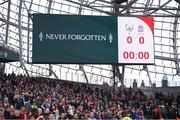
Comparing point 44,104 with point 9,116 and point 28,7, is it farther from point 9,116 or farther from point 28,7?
point 28,7

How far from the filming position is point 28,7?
169 ft

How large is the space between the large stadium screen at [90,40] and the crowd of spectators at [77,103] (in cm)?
246

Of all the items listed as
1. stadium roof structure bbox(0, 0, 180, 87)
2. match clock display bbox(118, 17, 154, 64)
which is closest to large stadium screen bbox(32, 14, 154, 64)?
match clock display bbox(118, 17, 154, 64)

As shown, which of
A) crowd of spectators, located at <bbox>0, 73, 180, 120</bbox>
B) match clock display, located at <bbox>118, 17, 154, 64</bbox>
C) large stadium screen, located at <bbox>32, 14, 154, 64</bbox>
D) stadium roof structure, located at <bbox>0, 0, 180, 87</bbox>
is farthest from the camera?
stadium roof structure, located at <bbox>0, 0, 180, 87</bbox>

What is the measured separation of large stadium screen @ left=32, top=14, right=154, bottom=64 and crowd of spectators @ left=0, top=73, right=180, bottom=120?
8.08ft

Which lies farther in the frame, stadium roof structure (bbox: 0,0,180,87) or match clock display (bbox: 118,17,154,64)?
stadium roof structure (bbox: 0,0,180,87)

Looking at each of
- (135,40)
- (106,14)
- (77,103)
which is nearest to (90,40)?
(135,40)

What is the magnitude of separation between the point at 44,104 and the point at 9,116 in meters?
6.34

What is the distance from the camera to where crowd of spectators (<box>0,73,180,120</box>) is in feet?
64.0

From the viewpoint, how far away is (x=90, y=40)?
2825 centimetres

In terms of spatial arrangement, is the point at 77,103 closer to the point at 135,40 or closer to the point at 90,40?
the point at 90,40

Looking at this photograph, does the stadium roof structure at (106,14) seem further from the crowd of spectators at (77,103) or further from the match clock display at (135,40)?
the match clock display at (135,40)

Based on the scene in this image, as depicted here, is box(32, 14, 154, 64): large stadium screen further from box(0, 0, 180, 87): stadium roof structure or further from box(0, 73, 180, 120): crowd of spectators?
box(0, 0, 180, 87): stadium roof structure

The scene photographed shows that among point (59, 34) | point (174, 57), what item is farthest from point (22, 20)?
point (59, 34)
